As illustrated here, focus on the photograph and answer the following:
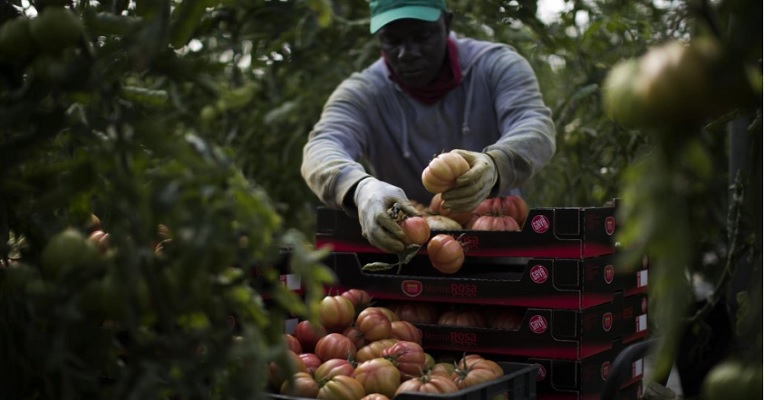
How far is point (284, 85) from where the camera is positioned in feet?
14.8

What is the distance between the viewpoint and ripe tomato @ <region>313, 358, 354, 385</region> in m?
1.85

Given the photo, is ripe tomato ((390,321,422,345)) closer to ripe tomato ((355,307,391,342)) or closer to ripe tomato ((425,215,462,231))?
ripe tomato ((355,307,391,342))

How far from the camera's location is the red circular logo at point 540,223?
219cm

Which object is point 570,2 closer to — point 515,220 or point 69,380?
point 515,220

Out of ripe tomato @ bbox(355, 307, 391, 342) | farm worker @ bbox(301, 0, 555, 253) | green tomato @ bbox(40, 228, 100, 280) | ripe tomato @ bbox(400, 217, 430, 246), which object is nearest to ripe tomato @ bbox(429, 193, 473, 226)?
farm worker @ bbox(301, 0, 555, 253)

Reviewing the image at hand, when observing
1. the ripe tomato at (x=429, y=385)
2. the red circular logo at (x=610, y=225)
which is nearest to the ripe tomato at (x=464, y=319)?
the red circular logo at (x=610, y=225)

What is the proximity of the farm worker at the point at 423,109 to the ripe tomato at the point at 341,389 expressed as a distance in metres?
0.91

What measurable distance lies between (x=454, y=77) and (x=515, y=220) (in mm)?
659

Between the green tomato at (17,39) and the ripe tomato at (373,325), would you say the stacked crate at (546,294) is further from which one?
the green tomato at (17,39)

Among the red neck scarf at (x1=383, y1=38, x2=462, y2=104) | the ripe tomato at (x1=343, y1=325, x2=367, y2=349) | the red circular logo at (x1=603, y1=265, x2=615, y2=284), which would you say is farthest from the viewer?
the red neck scarf at (x1=383, y1=38, x2=462, y2=104)

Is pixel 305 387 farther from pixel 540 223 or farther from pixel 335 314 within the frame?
pixel 540 223

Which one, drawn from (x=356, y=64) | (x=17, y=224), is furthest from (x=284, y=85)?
(x=17, y=224)

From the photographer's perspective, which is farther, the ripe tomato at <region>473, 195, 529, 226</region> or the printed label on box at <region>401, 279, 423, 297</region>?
the ripe tomato at <region>473, 195, 529, 226</region>

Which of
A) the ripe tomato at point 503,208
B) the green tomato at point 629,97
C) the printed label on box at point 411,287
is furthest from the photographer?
the ripe tomato at point 503,208
